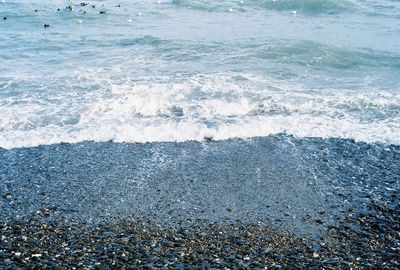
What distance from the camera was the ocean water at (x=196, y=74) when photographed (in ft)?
40.7

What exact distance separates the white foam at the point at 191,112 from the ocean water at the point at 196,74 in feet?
0.10

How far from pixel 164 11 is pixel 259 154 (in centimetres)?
1987

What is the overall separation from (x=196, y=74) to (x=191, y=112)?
372 centimetres

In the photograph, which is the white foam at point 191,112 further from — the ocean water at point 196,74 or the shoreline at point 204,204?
the shoreline at point 204,204

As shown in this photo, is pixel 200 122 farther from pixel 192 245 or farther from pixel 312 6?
pixel 312 6

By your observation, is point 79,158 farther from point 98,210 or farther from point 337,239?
point 337,239

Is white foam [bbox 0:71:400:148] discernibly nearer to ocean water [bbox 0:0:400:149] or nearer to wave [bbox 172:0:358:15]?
ocean water [bbox 0:0:400:149]

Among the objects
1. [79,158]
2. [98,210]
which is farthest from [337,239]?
[79,158]

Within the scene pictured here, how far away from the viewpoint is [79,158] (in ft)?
34.5

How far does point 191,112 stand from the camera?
1349 cm

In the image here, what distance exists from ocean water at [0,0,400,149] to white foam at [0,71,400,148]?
0.10 feet

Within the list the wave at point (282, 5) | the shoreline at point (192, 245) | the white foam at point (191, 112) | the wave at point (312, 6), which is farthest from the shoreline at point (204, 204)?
the wave at point (312, 6)

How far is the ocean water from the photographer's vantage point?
12.4 metres

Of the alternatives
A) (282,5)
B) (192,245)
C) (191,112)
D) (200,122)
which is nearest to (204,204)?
(192,245)
